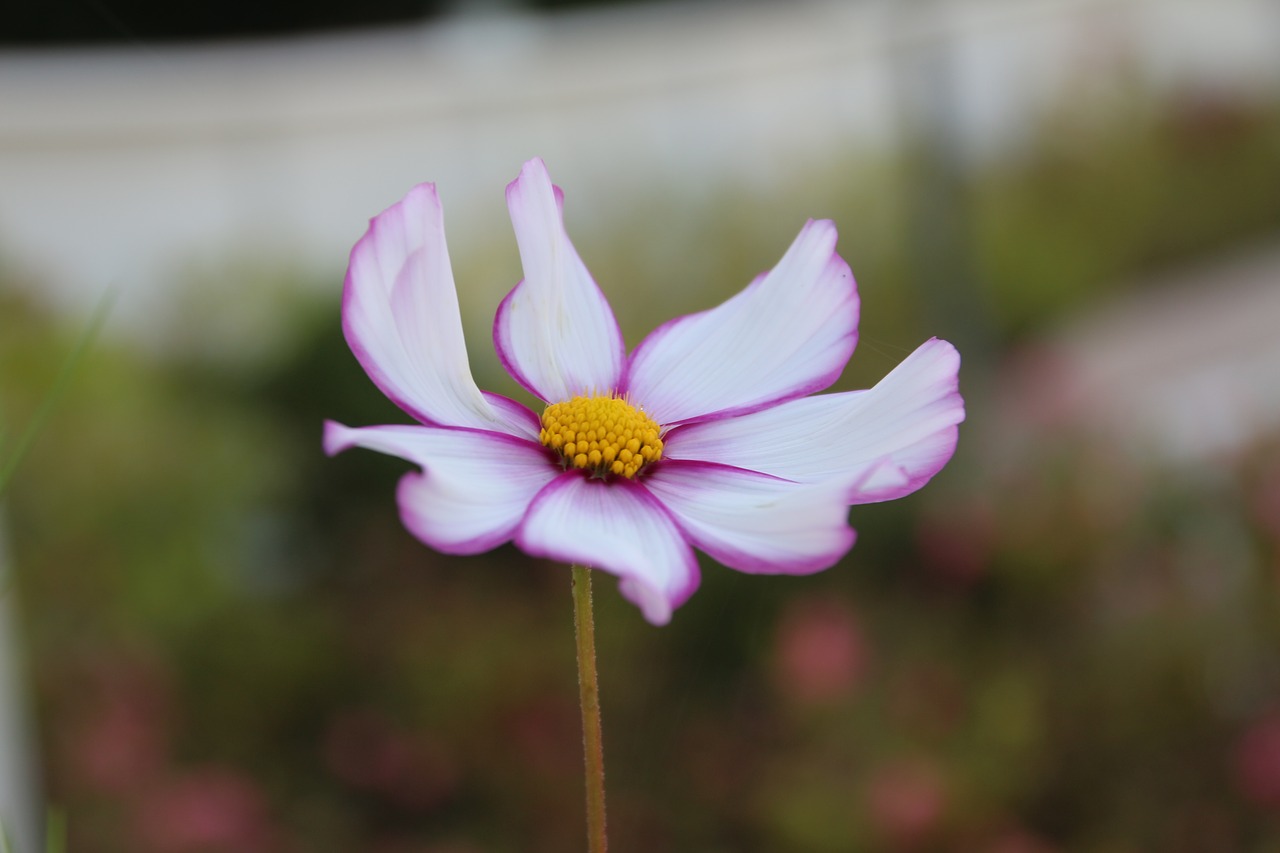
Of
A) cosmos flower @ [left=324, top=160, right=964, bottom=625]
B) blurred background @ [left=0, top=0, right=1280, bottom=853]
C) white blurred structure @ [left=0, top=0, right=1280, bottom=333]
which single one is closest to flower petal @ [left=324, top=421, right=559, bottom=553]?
cosmos flower @ [left=324, top=160, right=964, bottom=625]

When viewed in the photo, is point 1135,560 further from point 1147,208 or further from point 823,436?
point 1147,208

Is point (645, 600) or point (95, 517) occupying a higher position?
point (95, 517)

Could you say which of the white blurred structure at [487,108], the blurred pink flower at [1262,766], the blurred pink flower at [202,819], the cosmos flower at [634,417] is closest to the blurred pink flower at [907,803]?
the blurred pink flower at [1262,766]

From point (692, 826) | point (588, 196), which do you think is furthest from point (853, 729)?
point (588, 196)

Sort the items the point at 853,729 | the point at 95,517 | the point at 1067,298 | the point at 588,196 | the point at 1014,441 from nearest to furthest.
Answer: the point at 853,729 → the point at 95,517 → the point at 1014,441 → the point at 588,196 → the point at 1067,298

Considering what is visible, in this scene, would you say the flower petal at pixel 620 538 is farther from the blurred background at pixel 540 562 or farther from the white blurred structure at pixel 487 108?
the white blurred structure at pixel 487 108

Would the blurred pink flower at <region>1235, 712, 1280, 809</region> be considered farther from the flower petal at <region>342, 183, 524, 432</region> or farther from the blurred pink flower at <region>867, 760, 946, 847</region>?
the flower petal at <region>342, 183, 524, 432</region>

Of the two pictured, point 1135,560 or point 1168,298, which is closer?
point 1135,560
